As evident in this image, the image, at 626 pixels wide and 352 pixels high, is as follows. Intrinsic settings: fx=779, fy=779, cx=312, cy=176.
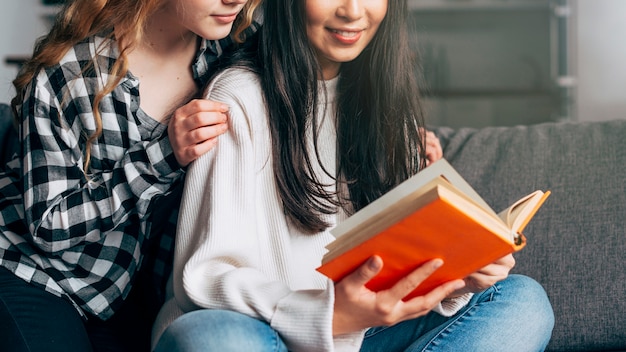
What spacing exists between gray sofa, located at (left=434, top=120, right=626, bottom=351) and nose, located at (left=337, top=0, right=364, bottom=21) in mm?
471

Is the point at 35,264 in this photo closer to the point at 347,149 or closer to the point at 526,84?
the point at 347,149

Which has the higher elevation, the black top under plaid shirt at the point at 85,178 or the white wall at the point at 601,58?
the black top under plaid shirt at the point at 85,178

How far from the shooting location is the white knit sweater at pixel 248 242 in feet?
3.29

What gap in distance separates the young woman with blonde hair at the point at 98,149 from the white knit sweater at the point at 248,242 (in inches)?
2.1

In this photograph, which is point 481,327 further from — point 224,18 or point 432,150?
point 224,18

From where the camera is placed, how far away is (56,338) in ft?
3.83

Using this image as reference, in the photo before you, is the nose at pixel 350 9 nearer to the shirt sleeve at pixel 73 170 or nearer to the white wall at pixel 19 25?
the shirt sleeve at pixel 73 170

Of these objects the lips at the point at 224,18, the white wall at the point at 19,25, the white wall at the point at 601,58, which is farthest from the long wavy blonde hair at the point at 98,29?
the white wall at the point at 601,58

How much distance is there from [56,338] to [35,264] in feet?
0.55

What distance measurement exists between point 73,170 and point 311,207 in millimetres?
380

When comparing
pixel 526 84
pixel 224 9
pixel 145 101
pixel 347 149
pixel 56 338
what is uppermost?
pixel 224 9

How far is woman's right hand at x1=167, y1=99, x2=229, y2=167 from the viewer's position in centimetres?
112

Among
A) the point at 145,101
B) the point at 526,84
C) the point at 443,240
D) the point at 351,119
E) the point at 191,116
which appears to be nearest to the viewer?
the point at 443,240

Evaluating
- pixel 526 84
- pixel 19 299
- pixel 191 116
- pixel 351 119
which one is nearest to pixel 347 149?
pixel 351 119
